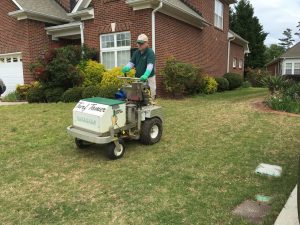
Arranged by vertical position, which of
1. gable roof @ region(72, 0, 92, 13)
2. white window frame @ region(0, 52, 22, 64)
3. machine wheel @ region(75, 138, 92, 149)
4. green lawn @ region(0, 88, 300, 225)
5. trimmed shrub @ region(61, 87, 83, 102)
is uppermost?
gable roof @ region(72, 0, 92, 13)

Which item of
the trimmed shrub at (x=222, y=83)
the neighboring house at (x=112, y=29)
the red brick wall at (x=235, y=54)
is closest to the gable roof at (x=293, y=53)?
the red brick wall at (x=235, y=54)

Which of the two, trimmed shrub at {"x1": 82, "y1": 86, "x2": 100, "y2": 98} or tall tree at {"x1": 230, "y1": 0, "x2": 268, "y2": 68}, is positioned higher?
tall tree at {"x1": 230, "y1": 0, "x2": 268, "y2": 68}

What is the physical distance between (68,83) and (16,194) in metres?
9.45

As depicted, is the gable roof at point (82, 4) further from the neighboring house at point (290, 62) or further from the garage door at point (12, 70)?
the neighboring house at point (290, 62)

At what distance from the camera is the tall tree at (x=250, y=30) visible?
33312 mm

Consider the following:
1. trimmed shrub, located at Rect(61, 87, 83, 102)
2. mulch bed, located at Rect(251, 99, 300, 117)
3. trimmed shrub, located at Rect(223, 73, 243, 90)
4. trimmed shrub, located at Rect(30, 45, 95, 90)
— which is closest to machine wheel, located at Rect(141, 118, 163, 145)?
mulch bed, located at Rect(251, 99, 300, 117)

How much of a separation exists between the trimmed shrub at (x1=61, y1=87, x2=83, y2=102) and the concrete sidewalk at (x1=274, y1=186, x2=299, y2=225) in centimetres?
971

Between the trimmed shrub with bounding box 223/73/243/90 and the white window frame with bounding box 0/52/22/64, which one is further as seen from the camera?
the trimmed shrub with bounding box 223/73/243/90

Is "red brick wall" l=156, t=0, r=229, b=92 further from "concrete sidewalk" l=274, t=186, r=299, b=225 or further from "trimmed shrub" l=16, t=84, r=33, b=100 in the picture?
"concrete sidewalk" l=274, t=186, r=299, b=225

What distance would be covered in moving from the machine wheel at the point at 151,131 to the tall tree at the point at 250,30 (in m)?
30.1

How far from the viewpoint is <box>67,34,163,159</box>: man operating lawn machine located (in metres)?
4.84

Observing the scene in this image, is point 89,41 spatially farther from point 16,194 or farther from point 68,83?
point 16,194

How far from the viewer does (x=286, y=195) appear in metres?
3.68

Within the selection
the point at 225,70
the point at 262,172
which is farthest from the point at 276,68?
the point at 262,172
